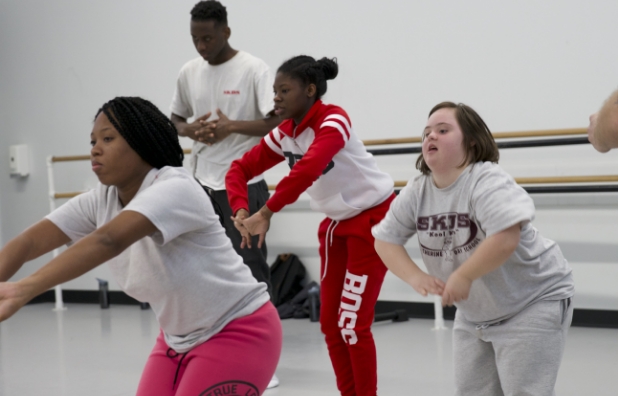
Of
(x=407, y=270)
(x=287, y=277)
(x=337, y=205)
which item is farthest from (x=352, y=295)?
(x=287, y=277)

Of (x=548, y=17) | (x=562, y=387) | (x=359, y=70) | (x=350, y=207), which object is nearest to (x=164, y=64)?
(x=359, y=70)

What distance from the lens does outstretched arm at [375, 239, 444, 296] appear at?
5.57 ft

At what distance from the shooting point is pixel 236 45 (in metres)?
5.48

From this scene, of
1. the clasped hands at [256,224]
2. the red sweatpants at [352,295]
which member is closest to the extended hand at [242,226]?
the clasped hands at [256,224]

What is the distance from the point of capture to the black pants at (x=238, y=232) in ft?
10.5

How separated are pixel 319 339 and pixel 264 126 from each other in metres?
1.51

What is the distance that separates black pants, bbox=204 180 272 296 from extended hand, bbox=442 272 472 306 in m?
1.64

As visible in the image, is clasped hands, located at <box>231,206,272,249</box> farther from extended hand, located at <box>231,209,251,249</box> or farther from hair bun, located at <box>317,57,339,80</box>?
hair bun, located at <box>317,57,339,80</box>

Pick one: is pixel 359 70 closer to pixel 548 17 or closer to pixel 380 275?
pixel 548 17

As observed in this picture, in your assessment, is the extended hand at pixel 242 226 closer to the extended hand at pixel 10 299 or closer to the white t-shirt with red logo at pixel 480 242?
the white t-shirt with red logo at pixel 480 242

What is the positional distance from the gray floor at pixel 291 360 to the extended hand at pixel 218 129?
1.12m

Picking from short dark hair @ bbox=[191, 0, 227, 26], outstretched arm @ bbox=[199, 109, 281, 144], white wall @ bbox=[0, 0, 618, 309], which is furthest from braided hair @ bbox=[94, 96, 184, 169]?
white wall @ bbox=[0, 0, 618, 309]

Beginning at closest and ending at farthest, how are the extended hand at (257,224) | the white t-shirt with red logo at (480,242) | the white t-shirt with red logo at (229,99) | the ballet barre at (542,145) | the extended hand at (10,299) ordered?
the extended hand at (10,299), the white t-shirt with red logo at (480,242), the extended hand at (257,224), the white t-shirt with red logo at (229,99), the ballet barre at (542,145)

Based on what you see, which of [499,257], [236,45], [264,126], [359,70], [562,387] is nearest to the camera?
[499,257]
